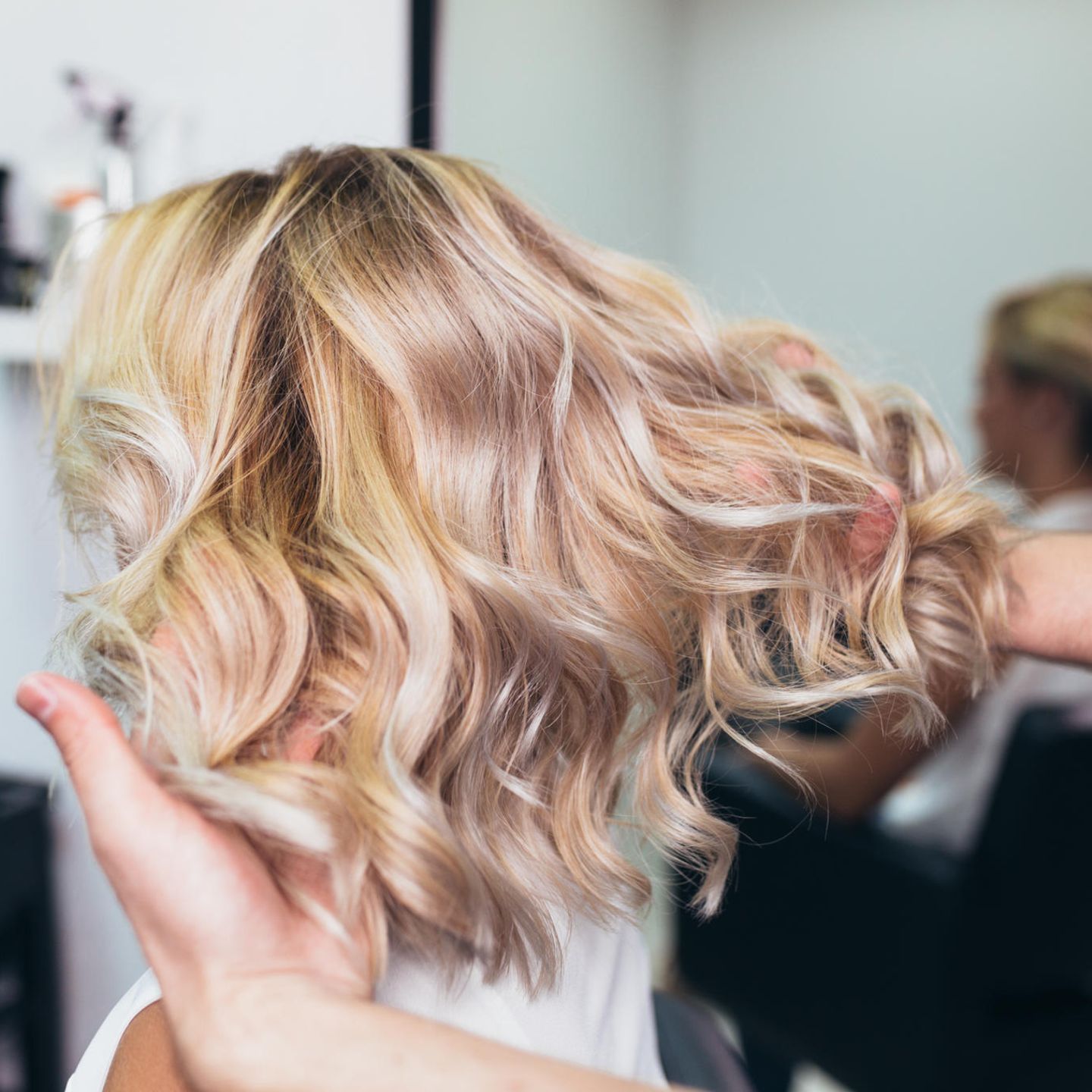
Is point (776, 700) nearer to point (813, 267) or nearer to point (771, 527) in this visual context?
point (771, 527)

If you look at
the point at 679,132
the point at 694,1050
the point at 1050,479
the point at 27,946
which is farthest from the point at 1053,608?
the point at 679,132

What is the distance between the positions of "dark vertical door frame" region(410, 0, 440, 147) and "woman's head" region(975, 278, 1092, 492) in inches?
42.3

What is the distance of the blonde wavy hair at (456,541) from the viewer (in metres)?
0.48

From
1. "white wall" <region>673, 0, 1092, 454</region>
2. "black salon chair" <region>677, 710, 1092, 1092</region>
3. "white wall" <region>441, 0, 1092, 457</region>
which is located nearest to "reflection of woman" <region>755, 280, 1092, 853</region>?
"black salon chair" <region>677, 710, 1092, 1092</region>

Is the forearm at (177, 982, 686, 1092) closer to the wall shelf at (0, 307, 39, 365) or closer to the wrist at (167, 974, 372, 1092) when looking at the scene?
A: the wrist at (167, 974, 372, 1092)

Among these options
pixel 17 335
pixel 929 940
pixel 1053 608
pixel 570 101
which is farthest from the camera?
pixel 570 101

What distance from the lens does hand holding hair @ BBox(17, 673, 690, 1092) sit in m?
0.34

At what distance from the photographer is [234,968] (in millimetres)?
360

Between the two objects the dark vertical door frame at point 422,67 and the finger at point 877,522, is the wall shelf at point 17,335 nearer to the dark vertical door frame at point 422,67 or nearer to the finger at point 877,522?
the dark vertical door frame at point 422,67

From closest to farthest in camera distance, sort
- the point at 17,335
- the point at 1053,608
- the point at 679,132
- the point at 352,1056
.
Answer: the point at 352,1056, the point at 1053,608, the point at 17,335, the point at 679,132

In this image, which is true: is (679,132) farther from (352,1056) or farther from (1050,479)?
(352,1056)

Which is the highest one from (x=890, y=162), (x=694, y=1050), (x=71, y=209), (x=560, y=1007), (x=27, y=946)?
(x=890, y=162)

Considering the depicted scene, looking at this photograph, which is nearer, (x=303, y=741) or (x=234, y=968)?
(x=234, y=968)

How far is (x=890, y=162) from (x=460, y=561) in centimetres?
190
